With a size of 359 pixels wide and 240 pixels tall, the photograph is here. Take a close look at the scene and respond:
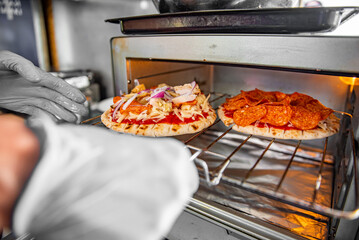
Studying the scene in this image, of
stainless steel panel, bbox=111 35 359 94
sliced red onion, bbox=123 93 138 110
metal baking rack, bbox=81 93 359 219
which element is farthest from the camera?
sliced red onion, bbox=123 93 138 110

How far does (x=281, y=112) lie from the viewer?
45.4 inches

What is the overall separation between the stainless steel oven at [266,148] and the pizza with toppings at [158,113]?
10 centimetres

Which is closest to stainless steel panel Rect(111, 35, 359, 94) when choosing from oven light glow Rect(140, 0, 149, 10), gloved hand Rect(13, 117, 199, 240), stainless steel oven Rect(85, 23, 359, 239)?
stainless steel oven Rect(85, 23, 359, 239)

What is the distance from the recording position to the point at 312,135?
1090 millimetres

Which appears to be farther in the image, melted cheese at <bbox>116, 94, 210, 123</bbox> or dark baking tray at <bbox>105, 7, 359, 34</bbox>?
melted cheese at <bbox>116, 94, 210, 123</bbox>

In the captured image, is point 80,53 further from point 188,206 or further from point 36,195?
point 36,195

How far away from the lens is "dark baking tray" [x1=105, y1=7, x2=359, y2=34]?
71 cm

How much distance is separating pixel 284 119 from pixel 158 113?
23.6 inches

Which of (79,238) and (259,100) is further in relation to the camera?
(259,100)

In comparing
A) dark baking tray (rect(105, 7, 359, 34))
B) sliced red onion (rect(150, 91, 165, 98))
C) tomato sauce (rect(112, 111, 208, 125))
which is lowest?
tomato sauce (rect(112, 111, 208, 125))

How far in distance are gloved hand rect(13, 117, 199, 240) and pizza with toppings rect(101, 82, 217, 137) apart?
0.74 m

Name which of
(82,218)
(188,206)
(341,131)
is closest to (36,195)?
(82,218)

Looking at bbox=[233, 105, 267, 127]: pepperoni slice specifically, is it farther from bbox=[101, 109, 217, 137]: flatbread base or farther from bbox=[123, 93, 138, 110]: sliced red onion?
bbox=[123, 93, 138, 110]: sliced red onion

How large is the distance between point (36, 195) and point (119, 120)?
88cm
